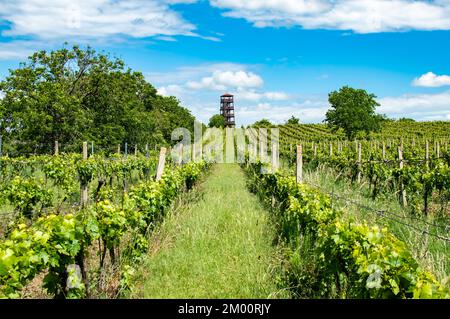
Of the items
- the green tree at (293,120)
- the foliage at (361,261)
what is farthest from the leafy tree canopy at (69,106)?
the green tree at (293,120)

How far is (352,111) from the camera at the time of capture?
1738 inches

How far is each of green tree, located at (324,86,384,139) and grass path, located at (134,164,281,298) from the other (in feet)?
119

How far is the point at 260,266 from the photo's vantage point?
6.11m

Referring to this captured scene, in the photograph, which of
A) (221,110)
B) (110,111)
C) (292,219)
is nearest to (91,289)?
(292,219)

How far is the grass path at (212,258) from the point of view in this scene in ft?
18.0

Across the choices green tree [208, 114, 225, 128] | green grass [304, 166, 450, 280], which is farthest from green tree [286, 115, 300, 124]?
green grass [304, 166, 450, 280]

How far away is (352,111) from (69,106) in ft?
90.7

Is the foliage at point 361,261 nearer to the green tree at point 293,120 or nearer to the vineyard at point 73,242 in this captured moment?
the vineyard at point 73,242

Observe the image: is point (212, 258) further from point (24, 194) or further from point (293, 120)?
point (293, 120)

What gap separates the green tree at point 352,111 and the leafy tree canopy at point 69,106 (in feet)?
60.6

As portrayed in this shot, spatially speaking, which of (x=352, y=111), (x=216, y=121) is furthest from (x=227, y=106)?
(x=352, y=111)

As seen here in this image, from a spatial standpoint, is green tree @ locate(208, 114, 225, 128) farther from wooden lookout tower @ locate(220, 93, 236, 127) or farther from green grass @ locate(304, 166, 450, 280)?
green grass @ locate(304, 166, 450, 280)
